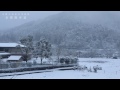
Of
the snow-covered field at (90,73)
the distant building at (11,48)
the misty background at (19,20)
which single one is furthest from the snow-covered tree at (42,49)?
the misty background at (19,20)

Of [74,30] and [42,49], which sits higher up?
[74,30]

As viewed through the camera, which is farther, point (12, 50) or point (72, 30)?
point (72, 30)

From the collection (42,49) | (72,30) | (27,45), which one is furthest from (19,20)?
(72,30)

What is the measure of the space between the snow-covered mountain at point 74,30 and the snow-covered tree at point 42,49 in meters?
0.16

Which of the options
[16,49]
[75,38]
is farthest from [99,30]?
[16,49]

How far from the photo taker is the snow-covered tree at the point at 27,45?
19.9 ft

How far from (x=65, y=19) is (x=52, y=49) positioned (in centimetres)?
89

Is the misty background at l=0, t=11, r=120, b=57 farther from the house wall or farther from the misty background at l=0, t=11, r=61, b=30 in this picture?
the house wall

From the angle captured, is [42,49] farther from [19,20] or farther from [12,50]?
[19,20]

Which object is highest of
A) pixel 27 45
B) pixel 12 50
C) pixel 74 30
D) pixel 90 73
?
pixel 74 30

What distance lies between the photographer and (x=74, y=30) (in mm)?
6203

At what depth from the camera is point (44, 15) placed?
19.7 ft

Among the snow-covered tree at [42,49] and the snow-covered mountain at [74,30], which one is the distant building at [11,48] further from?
the snow-covered tree at [42,49]

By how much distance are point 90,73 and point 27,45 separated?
172 cm
